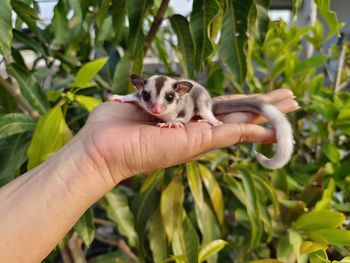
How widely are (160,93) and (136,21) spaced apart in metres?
0.20

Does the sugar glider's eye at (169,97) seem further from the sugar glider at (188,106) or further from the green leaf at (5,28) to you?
the green leaf at (5,28)

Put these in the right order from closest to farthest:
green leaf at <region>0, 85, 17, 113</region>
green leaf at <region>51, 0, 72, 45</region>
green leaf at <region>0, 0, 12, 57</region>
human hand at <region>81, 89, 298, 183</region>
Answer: green leaf at <region>0, 0, 12, 57</region>, human hand at <region>81, 89, 298, 183</region>, green leaf at <region>0, 85, 17, 113</region>, green leaf at <region>51, 0, 72, 45</region>

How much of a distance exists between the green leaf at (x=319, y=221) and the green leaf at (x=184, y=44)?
1.81ft

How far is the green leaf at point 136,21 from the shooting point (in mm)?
979

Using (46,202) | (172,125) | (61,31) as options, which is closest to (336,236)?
(172,125)

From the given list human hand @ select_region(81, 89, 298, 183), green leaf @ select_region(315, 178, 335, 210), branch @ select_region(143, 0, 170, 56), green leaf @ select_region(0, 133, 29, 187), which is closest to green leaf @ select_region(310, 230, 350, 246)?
green leaf @ select_region(315, 178, 335, 210)

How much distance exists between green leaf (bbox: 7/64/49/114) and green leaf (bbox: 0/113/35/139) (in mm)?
47

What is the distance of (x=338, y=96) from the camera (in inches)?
66.9

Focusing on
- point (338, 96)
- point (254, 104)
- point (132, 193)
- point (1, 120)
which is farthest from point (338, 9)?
point (1, 120)

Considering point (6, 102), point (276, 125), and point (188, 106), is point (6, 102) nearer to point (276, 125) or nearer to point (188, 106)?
point (188, 106)

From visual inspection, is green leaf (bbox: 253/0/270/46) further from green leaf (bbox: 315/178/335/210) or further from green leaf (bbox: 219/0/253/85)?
green leaf (bbox: 315/178/335/210)

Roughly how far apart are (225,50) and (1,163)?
0.72 m

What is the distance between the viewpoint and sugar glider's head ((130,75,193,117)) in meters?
1.00

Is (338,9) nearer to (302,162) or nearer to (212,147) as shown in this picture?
(302,162)
